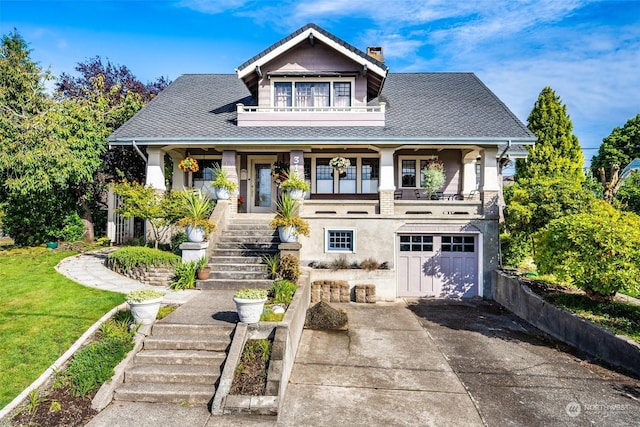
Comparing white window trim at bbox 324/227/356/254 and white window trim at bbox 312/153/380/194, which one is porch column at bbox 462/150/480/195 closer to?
white window trim at bbox 312/153/380/194

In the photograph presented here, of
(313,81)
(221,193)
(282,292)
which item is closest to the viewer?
(282,292)

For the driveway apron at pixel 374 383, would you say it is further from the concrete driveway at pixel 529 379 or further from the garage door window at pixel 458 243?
the garage door window at pixel 458 243

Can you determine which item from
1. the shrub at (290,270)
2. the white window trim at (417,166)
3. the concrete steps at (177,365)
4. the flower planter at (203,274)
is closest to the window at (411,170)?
the white window trim at (417,166)

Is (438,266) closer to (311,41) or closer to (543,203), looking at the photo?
(543,203)

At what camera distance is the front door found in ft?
54.3

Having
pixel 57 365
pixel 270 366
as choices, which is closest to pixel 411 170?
pixel 270 366

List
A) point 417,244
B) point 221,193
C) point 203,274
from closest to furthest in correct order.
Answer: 1. point 203,274
2. point 417,244
3. point 221,193

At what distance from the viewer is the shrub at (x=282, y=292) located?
28.9 ft

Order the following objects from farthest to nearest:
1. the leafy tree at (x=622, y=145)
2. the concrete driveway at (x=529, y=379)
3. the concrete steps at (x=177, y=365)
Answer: the leafy tree at (x=622, y=145) < the concrete steps at (x=177, y=365) < the concrete driveway at (x=529, y=379)

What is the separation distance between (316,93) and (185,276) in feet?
29.2

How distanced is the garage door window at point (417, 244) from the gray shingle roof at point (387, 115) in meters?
3.63

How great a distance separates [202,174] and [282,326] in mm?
11428

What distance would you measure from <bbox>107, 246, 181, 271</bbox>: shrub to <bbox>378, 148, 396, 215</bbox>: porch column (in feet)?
23.4

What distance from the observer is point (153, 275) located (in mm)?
11031
